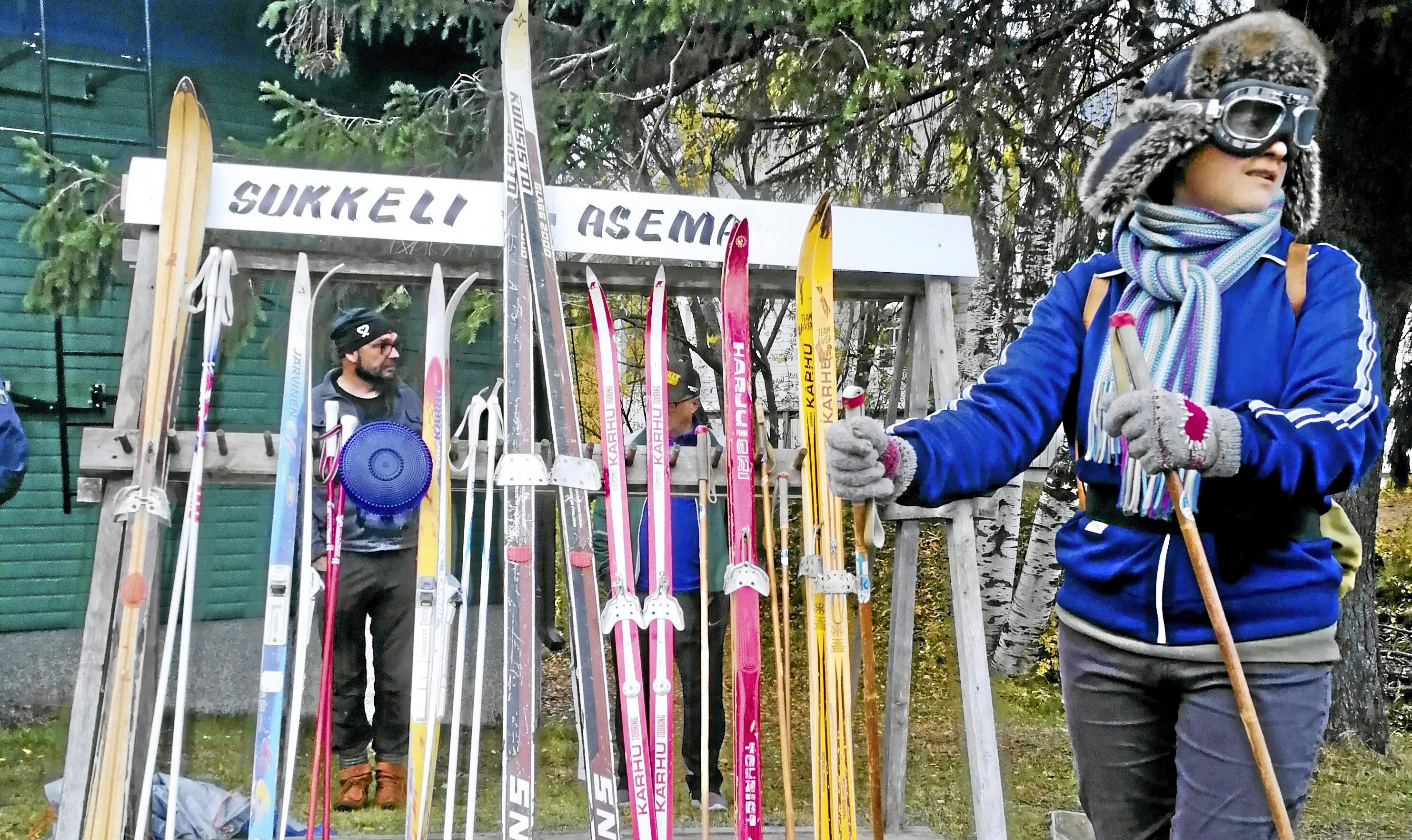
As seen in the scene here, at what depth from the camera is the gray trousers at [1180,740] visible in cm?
136

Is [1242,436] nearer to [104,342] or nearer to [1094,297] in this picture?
[1094,297]

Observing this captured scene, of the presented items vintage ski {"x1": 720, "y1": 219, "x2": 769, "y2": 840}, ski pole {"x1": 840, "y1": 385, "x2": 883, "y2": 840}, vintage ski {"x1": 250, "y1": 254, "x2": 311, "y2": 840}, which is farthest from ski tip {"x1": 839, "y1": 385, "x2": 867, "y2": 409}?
vintage ski {"x1": 250, "y1": 254, "x2": 311, "y2": 840}

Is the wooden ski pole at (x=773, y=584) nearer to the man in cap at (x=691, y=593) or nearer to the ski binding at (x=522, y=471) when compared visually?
the ski binding at (x=522, y=471)

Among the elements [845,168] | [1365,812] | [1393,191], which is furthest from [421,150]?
Answer: [1365,812]

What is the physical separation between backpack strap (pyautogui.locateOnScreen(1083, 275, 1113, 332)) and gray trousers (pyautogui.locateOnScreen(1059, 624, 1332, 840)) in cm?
46

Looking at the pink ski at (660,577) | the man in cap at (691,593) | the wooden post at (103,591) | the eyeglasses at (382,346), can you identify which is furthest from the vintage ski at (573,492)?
the man in cap at (691,593)

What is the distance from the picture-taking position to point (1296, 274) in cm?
144

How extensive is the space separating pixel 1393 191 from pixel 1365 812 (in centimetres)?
206

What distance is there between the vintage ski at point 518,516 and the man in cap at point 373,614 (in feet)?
2.91

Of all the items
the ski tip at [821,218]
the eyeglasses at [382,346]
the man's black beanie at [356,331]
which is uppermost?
the ski tip at [821,218]

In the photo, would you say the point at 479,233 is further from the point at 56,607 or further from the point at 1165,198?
the point at 56,607

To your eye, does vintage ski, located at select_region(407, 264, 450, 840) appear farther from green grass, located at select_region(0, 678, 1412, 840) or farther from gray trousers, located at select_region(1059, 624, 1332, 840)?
gray trousers, located at select_region(1059, 624, 1332, 840)

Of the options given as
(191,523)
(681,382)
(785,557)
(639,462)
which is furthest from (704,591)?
(681,382)

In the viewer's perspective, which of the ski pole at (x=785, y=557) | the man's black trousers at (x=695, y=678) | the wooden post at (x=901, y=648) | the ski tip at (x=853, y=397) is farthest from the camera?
the man's black trousers at (x=695, y=678)
